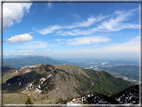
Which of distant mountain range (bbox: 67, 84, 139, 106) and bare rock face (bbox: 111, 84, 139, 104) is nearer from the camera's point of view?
bare rock face (bbox: 111, 84, 139, 104)

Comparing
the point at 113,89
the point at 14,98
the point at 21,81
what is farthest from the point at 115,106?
the point at 113,89

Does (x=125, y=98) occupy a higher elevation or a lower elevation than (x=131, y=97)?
lower

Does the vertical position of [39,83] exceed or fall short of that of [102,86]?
it exceeds it

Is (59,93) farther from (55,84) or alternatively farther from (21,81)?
(21,81)

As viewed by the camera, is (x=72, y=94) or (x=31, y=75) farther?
(x=31, y=75)

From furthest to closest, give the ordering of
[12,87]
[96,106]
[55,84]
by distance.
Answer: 1. [12,87]
2. [55,84]
3. [96,106]

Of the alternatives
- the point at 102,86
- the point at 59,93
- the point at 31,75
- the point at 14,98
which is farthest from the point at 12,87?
the point at 102,86

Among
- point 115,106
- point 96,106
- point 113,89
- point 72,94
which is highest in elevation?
point 115,106

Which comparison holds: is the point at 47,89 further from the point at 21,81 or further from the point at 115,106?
the point at 115,106

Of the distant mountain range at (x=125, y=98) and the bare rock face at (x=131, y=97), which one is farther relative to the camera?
the distant mountain range at (x=125, y=98)

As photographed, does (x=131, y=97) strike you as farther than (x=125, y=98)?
No

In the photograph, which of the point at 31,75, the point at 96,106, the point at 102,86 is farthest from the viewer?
the point at 102,86
